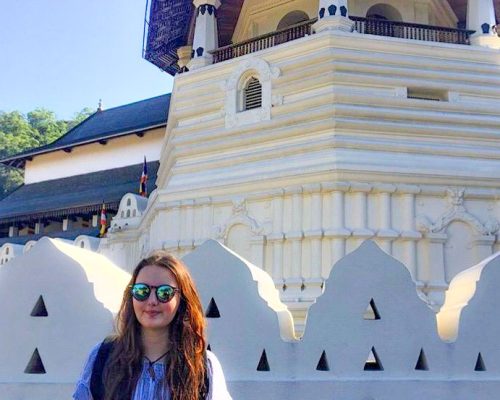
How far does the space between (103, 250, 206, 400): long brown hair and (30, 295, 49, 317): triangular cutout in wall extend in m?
3.92

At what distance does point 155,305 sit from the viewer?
264cm

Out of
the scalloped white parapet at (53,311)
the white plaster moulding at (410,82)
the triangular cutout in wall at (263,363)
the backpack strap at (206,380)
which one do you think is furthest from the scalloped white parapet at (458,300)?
the white plaster moulding at (410,82)

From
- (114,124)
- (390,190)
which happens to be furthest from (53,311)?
(114,124)

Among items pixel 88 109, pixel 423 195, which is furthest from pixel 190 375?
pixel 88 109

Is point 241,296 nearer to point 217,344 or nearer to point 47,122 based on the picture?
point 217,344

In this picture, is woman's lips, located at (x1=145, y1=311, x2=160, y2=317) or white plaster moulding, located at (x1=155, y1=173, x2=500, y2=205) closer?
woman's lips, located at (x1=145, y1=311, x2=160, y2=317)

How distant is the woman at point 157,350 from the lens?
2.57 meters

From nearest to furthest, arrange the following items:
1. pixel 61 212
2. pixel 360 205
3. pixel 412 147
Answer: pixel 360 205, pixel 412 147, pixel 61 212

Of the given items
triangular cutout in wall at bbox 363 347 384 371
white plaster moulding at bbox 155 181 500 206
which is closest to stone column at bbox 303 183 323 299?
white plaster moulding at bbox 155 181 500 206

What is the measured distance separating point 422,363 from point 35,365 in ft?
12.9

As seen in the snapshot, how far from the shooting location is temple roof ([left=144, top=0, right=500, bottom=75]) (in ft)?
59.7

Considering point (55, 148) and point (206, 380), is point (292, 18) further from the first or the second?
point (55, 148)

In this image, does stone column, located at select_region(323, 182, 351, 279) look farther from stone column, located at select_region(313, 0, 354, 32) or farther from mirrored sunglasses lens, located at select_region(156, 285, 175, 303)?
mirrored sunglasses lens, located at select_region(156, 285, 175, 303)

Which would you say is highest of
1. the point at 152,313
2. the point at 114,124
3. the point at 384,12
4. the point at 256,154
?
the point at 114,124
